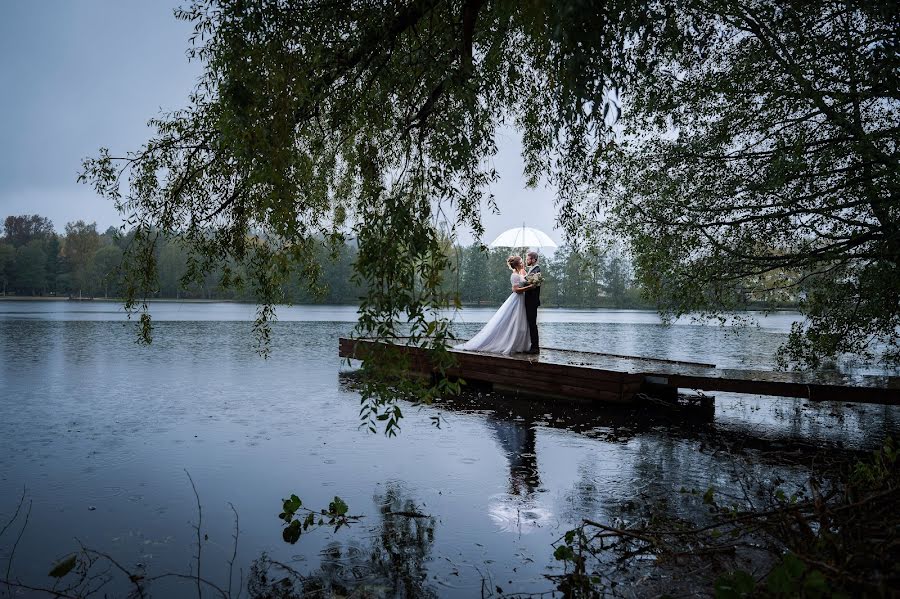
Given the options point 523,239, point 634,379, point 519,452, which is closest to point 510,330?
point 523,239

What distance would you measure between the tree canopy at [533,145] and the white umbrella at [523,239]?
3.50 m

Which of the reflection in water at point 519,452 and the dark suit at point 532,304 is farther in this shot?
the dark suit at point 532,304

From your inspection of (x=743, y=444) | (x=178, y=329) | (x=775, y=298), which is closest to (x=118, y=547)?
(x=743, y=444)

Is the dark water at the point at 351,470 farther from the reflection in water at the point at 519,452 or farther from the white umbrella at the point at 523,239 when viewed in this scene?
the white umbrella at the point at 523,239

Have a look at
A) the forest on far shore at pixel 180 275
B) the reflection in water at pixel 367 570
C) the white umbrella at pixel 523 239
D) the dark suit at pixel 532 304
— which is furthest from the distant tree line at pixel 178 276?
the reflection in water at pixel 367 570

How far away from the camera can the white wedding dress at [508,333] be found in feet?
44.1

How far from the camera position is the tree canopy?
4.22 m

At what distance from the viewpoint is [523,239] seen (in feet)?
48.0

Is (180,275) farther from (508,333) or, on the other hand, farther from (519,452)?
(519,452)

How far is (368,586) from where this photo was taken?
4.29 meters

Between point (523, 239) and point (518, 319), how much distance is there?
2178 mm

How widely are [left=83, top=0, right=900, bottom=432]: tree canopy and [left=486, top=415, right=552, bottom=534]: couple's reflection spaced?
211 cm

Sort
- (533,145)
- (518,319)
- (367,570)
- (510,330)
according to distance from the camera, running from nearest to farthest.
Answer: (367,570) < (533,145) < (518,319) < (510,330)

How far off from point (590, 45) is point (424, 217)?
147cm
